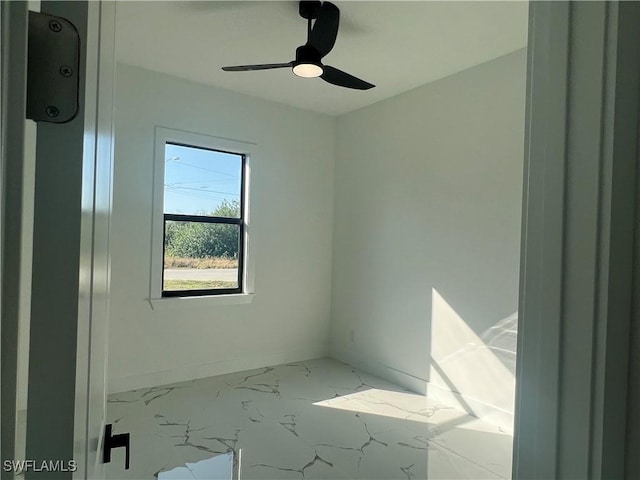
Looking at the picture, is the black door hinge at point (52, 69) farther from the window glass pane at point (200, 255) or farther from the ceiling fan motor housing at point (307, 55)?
the window glass pane at point (200, 255)

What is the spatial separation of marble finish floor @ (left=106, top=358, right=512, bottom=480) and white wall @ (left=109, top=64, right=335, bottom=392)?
1.10 feet

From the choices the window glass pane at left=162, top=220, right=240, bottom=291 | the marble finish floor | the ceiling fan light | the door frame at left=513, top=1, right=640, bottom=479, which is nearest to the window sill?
the window glass pane at left=162, top=220, right=240, bottom=291

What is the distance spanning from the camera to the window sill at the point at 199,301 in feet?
11.2

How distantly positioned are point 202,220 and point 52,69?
11.3 ft

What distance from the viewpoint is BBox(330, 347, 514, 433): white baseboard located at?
2.85 m

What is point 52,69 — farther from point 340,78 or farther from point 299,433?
point 299,433

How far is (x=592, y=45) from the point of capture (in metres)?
0.62

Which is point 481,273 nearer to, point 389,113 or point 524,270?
point 389,113

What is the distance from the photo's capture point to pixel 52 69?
1.27 ft

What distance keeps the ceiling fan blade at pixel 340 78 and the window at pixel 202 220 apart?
1537 mm

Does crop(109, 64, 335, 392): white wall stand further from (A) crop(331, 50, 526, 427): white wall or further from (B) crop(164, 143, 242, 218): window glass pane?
(A) crop(331, 50, 526, 427): white wall

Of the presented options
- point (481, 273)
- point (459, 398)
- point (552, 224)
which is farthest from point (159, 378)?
point (552, 224)

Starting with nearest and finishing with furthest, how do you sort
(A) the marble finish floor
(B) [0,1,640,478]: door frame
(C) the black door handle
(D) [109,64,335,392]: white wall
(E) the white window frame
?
1. (B) [0,1,640,478]: door frame
2. (C) the black door handle
3. (A) the marble finish floor
4. (D) [109,64,335,392]: white wall
5. (E) the white window frame

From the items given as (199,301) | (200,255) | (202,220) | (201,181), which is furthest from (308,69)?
(199,301)
